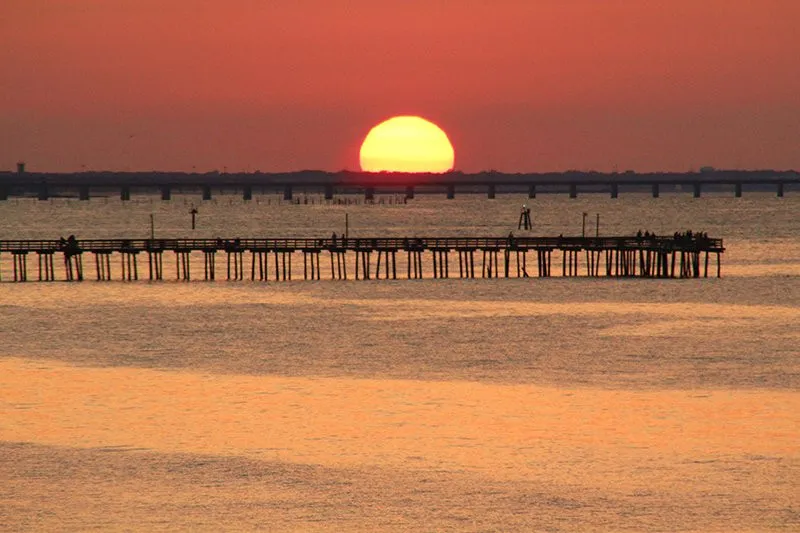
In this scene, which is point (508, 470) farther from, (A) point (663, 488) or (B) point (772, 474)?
(B) point (772, 474)

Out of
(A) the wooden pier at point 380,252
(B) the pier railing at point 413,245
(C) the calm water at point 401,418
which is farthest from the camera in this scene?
(A) the wooden pier at point 380,252

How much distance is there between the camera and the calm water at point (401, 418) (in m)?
28.2

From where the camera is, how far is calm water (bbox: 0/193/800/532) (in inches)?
1112

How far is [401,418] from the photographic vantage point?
39.0 meters

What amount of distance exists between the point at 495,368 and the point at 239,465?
18784mm

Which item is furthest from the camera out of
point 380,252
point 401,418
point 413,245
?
point 380,252

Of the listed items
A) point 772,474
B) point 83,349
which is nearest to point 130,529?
point 772,474

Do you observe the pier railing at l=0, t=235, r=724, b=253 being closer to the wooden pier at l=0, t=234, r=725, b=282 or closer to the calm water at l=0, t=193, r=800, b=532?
the wooden pier at l=0, t=234, r=725, b=282

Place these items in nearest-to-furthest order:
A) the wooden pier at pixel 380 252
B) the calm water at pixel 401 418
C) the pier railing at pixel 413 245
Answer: the calm water at pixel 401 418 → the pier railing at pixel 413 245 → the wooden pier at pixel 380 252

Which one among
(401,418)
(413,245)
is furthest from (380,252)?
(401,418)

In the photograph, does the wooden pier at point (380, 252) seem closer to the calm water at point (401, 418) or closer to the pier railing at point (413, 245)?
the pier railing at point (413, 245)

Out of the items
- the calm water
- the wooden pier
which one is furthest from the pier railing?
the calm water

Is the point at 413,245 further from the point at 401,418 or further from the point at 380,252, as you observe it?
the point at 401,418

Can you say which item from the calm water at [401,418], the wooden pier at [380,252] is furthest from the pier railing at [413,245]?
the calm water at [401,418]
